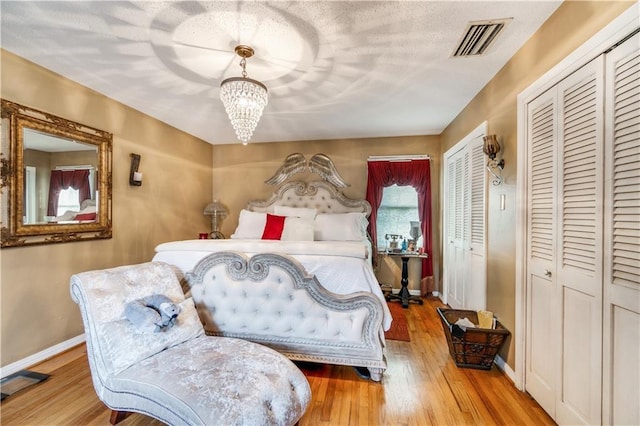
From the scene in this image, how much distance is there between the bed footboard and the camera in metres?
2.02

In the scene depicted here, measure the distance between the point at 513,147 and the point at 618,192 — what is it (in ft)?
3.06

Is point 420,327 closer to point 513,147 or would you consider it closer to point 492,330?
point 492,330

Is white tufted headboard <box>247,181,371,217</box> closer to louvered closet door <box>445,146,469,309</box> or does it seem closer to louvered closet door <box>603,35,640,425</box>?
louvered closet door <box>445,146,469,309</box>

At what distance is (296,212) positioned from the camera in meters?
4.09

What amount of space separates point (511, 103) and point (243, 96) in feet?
6.67

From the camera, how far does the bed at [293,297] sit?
2027mm

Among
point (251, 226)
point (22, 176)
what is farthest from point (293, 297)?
point (22, 176)

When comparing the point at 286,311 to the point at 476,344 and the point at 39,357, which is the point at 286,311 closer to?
the point at 476,344

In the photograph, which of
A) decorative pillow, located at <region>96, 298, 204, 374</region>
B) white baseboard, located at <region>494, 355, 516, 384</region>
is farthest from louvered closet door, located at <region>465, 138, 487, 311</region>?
decorative pillow, located at <region>96, 298, 204, 374</region>

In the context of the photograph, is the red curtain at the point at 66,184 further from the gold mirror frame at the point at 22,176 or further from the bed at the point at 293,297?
the bed at the point at 293,297

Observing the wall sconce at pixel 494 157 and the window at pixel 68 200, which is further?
the window at pixel 68 200

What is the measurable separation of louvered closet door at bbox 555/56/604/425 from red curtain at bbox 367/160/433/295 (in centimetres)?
247

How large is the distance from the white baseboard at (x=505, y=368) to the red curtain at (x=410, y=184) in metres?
1.78

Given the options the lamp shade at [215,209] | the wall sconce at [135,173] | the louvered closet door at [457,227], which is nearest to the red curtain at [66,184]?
the wall sconce at [135,173]
